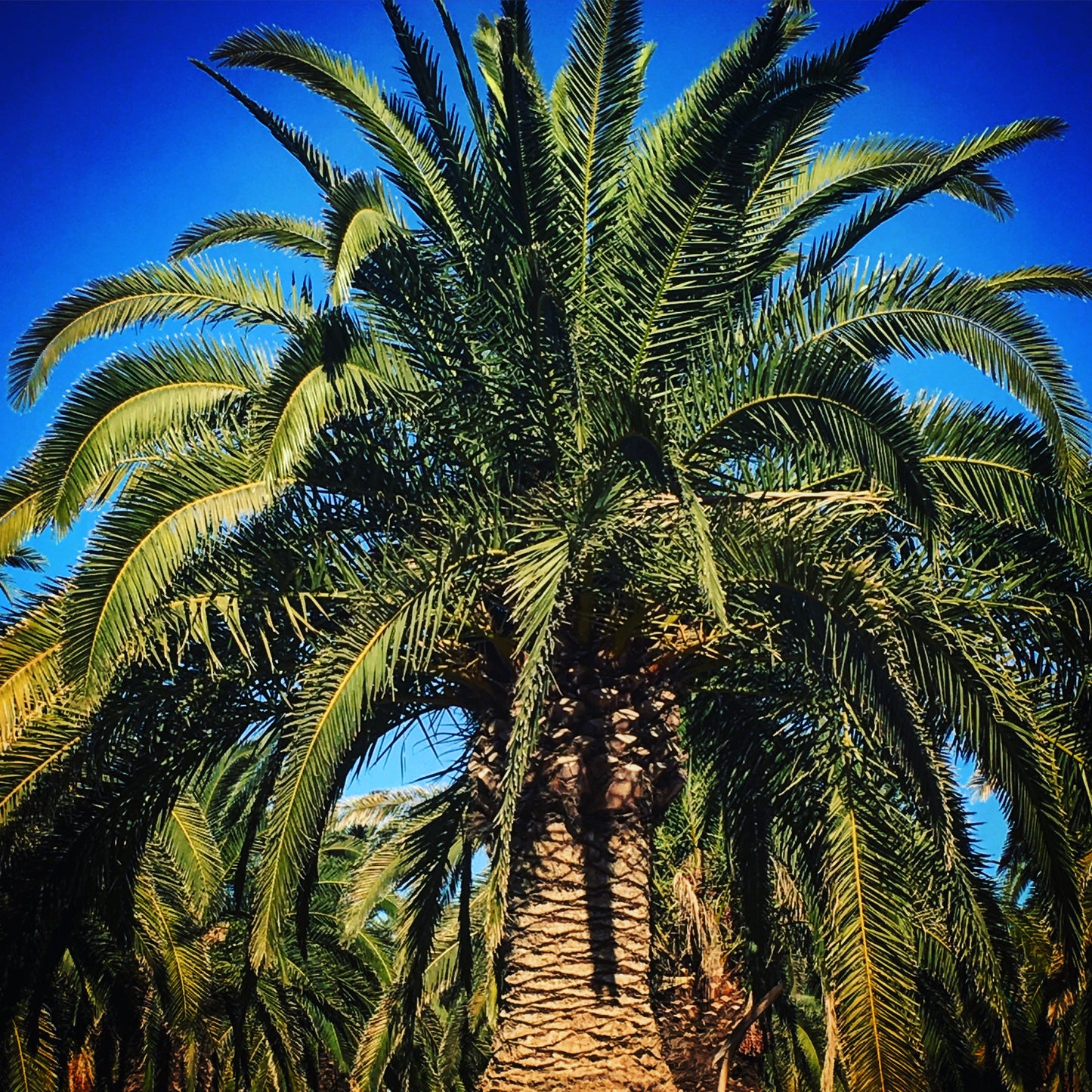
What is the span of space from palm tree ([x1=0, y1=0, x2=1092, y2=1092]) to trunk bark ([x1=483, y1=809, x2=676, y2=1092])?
0.02m

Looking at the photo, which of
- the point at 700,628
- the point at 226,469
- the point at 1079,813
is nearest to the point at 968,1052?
the point at 1079,813

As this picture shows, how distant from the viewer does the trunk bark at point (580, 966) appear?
8.59 metres

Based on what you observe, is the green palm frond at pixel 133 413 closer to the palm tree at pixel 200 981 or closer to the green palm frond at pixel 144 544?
the green palm frond at pixel 144 544

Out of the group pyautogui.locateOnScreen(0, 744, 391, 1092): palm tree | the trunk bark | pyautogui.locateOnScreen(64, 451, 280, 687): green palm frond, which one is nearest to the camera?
pyautogui.locateOnScreen(64, 451, 280, 687): green palm frond

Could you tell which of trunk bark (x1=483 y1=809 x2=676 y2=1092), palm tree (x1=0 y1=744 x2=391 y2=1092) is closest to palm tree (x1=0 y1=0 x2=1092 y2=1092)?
trunk bark (x1=483 y1=809 x2=676 y2=1092)

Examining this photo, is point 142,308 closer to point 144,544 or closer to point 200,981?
point 144,544

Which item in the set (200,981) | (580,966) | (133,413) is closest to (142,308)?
(133,413)

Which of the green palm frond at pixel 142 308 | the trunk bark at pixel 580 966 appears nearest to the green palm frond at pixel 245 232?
the green palm frond at pixel 142 308

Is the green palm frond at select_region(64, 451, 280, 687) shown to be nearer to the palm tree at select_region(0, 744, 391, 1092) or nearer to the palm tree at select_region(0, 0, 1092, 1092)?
the palm tree at select_region(0, 0, 1092, 1092)

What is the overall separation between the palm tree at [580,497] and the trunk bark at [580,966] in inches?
0.9

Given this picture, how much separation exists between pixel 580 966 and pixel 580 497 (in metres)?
3.13

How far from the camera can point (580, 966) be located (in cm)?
877

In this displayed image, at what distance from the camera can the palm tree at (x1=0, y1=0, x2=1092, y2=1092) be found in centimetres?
789

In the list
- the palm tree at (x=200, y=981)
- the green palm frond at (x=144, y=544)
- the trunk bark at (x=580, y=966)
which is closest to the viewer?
the green palm frond at (x=144, y=544)
